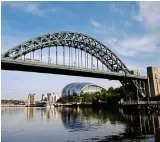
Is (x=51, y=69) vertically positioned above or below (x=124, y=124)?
above

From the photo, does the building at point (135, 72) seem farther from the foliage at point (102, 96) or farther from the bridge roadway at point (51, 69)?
the bridge roadway at point (51, 69)

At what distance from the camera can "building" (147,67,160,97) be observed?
256 feet

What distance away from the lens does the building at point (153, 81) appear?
7800cm

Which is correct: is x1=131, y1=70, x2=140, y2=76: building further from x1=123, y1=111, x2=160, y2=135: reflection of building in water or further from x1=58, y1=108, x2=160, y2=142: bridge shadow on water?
x1=123, y1=111, x2=160, y2=135: reflection of building in water

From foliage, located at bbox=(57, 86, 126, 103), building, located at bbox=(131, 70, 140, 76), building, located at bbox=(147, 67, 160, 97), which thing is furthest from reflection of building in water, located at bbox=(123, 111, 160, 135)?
foliage, located at bbox=(57, 86, 126, 103)

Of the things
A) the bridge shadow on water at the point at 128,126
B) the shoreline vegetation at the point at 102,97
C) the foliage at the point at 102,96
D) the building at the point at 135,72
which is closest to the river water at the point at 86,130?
the bridge shadow on water at the point at 128,126

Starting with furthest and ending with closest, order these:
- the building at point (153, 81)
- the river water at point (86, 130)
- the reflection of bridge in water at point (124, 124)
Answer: the building at point (153, 81), the reflection of bridge in water at point (124, 124), the river water at point (86, 130)

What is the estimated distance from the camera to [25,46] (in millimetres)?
55281

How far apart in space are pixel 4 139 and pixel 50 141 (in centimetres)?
546

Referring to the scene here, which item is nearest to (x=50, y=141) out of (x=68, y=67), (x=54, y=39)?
(x=68, y=67)

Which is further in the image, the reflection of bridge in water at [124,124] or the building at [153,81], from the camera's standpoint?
the building at [153,81]

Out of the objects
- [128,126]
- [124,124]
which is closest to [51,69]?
[124,124]

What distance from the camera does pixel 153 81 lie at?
78125 mm

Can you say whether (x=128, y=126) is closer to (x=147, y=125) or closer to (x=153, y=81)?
(x=147, y=125)
